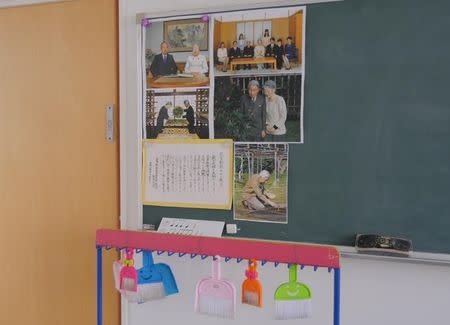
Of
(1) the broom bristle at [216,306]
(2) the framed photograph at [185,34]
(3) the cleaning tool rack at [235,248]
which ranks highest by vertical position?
(2) the framed photograph at [185,34]

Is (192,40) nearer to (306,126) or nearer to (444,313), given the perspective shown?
(306,126)

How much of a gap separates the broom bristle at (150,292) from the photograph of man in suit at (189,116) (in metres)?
0.59

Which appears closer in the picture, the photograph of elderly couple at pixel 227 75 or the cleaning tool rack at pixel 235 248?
the cleaning tool rack at pixel 235 248

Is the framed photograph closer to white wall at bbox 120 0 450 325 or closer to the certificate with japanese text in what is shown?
white wall at bbox 120 0 450 325

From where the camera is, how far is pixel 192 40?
5.13ft

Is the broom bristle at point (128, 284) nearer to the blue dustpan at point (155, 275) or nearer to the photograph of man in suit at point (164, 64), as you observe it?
Result: the blue dustpan at point (155, 275)

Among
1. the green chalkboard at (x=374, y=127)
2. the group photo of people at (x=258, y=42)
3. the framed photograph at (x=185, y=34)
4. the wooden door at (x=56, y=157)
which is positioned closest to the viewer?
the green chalkboard at (x=374, y=127)

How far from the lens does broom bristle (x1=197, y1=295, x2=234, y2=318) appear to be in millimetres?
1333

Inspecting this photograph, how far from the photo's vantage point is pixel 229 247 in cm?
131

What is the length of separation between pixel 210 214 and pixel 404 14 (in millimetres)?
977

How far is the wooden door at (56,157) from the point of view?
5.65ft

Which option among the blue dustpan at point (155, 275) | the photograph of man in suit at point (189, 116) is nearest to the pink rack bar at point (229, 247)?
the blue dustpan at point (155, 275)

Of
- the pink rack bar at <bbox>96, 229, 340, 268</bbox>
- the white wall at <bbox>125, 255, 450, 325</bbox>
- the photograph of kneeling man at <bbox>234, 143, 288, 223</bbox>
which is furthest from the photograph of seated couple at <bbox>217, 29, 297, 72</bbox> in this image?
the white wall at <bbox>125, 255, 450, 325</bbox>

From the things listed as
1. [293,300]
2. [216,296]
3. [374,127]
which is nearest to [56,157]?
[216,296]
